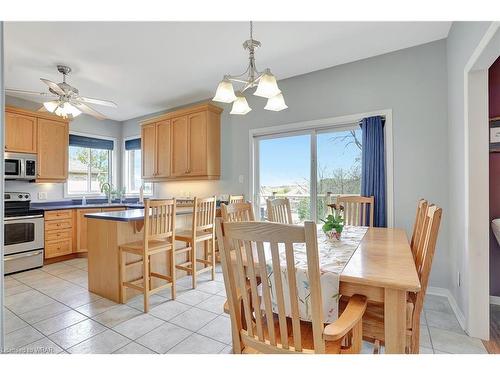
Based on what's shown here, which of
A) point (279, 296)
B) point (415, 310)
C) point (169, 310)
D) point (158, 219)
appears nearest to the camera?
point (279, 296)

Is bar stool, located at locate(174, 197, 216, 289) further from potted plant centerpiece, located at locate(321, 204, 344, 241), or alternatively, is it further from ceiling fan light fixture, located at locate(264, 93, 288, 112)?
potted plant centerpiece, located at locate(321, 204, 344, 241)

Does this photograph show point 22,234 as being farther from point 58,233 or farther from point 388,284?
point 388,284

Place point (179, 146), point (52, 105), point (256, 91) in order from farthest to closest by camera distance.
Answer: point (179, 146)
point (52, 105)
point (256, 91)

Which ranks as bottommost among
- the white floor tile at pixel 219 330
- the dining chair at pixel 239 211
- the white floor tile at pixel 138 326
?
the white floor tile at pixel 138 326

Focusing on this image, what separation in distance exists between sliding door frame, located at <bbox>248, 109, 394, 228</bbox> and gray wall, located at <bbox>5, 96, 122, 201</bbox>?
341 centimetres

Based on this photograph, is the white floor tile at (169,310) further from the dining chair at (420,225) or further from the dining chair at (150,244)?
the dining chair at (420,225)

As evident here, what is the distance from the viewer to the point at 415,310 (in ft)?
4.14

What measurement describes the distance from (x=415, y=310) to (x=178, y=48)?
2986mm

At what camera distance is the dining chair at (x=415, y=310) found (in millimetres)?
1198

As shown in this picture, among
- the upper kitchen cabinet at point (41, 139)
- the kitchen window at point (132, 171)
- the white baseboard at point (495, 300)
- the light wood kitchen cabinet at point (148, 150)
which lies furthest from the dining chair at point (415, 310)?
the kitchen window at point (132, 171)

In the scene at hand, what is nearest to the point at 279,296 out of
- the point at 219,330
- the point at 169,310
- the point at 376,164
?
the point at 219,330

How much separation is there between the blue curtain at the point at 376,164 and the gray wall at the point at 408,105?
0.46ft
